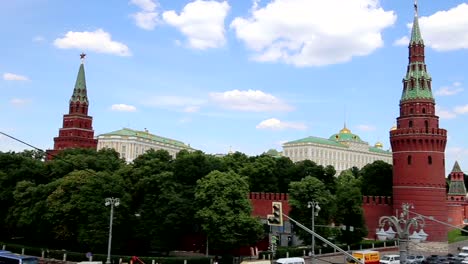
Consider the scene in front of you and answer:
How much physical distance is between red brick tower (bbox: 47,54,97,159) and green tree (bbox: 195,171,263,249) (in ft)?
202

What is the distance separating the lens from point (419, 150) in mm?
63750

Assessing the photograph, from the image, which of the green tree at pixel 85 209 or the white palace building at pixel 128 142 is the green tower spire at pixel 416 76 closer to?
the green tree at pixel 85 209

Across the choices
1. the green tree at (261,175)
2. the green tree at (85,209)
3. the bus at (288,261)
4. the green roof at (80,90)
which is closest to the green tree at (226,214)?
the bus at (288,261)

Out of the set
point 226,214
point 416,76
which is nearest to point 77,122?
point 226,214

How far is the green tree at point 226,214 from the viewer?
49.5 m

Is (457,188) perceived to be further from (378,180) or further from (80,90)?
(80,90)

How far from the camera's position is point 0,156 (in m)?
68.1

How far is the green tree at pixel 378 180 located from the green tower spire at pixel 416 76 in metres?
15.9

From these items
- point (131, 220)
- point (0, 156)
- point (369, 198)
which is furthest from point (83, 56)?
point (369, 198)

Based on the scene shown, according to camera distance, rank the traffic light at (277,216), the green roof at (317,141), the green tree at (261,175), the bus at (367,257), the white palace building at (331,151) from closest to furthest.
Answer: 1. the traffic light at (277,216)
2. the bus at (367,257)
3. the green tree at (261,175)
4. the white palace building at (331,151)
5. the green roof at (317,141)

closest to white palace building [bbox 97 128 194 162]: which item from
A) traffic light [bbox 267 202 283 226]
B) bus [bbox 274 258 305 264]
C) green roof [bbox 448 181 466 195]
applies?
green roof [bbox 448 181 466 195]

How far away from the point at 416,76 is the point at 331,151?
120862 millimetres

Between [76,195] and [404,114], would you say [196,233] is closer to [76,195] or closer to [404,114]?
[76,195]

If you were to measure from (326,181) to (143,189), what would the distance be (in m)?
28.0
